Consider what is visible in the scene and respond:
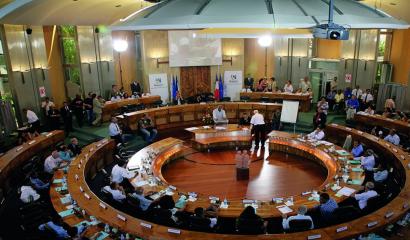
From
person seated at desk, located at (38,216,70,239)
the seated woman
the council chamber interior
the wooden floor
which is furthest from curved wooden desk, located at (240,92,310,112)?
person seated at desk, located at (38,216,70,239)

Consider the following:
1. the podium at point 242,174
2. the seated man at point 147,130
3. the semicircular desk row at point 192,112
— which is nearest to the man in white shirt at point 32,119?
the seated man at point 147,130

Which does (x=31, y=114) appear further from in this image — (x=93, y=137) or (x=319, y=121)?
(x=319, y=121)

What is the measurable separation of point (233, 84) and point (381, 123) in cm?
898

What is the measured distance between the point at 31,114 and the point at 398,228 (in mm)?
11975

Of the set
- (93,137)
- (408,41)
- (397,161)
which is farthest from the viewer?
(408,41)

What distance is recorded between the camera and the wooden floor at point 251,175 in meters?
9.96

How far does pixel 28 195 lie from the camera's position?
797 centimetres

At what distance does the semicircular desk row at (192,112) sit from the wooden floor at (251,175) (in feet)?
12.4

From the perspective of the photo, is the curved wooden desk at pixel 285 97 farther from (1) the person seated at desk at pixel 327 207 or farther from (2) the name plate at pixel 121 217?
(2) the name plate at pixel 121 217

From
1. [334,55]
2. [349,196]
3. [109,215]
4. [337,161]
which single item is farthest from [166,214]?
[334,55]

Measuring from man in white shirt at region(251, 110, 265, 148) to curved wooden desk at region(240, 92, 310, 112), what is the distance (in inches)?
189

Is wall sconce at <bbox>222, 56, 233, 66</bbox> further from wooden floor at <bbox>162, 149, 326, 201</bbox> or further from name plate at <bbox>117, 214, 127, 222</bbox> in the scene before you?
name plate at <bbox>117, 214, 127, 222</bbox>

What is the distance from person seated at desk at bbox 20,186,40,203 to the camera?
7.92 meters

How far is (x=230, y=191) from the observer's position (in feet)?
32.6
